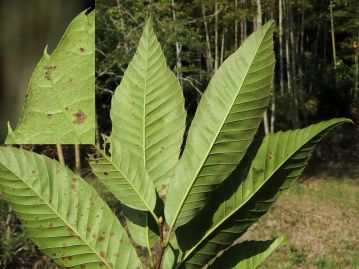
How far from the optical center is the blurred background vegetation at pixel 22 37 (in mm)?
736

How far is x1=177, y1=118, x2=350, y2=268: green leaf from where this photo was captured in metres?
0.44

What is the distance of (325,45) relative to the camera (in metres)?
10.8

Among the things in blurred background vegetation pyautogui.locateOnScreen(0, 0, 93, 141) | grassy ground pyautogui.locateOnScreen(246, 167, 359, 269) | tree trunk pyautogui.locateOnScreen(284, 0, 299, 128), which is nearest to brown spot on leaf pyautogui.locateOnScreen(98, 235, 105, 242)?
blurred background vegetation pyautogui.locateOnScreen(0, 0, 93, 141)

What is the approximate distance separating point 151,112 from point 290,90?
26.1 feet

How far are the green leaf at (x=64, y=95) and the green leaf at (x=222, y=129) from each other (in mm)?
132

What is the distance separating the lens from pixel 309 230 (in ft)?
16.8

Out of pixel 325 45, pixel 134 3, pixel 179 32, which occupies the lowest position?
pixel 325 45

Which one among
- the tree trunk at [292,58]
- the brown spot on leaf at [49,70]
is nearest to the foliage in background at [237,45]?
the tree trunk at [292,58]

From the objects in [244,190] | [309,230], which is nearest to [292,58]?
[309,230]

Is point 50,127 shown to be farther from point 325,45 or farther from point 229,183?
point 325,45

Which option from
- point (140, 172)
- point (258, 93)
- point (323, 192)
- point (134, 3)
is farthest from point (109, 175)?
point (323, 192)

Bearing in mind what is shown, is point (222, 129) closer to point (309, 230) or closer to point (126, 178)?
point (126, 178)

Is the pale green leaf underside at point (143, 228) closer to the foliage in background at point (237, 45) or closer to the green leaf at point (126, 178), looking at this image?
the green leaf at point (126, 178)

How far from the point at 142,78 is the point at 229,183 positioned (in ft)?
0.39
